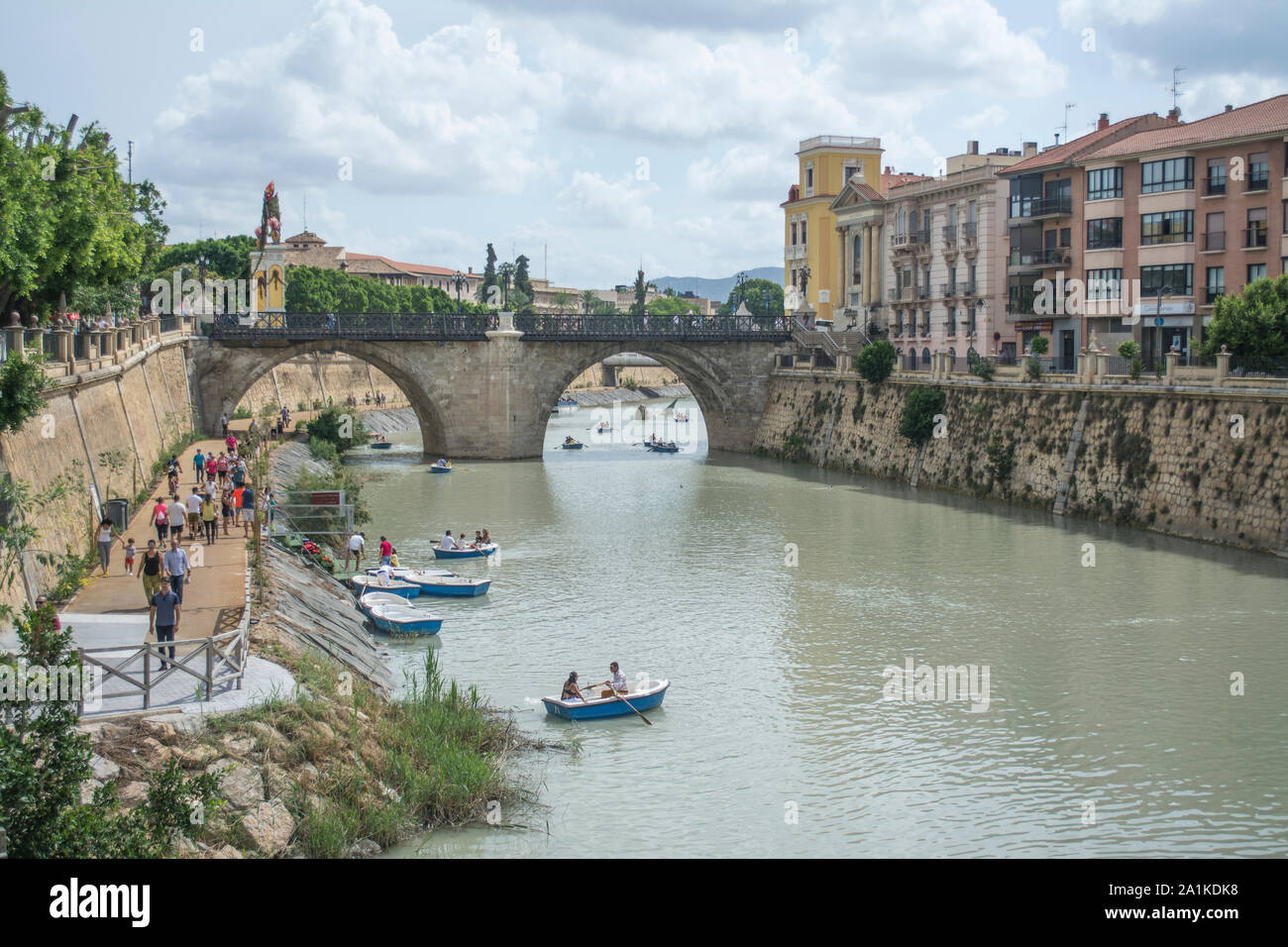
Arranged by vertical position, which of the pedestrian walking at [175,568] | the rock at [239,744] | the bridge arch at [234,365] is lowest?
the rock at [239,744]

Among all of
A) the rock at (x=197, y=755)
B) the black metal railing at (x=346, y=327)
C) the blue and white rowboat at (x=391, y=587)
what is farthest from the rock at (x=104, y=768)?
the black metal railing at (x=346, y=327)

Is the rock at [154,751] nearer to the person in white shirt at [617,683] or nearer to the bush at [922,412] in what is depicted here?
the person in white shirt at [617,683]

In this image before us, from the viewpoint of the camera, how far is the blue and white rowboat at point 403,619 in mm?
30859

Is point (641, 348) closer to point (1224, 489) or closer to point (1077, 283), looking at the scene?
point (1077, 283)

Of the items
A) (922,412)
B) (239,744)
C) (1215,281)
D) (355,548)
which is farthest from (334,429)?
(239,744)

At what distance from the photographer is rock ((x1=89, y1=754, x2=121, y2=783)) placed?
1585cm

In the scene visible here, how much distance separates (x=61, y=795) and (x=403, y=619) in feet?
58.5

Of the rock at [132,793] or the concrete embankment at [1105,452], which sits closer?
the rock at [132,793]

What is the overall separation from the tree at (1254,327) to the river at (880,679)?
23.9ft

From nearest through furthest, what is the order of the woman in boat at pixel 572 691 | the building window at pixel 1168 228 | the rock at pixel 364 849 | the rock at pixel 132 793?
the rock at pixel 132 793 → the rock at pixel 364 849 → the woman in boat at pixel 572 691 → the building window at pixel 1168 228

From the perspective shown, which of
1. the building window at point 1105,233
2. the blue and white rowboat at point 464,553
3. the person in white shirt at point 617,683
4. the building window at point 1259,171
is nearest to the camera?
the person in white shirt at point 617,683

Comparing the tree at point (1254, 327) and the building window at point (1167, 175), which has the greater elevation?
the building window at point (1167, 175)
